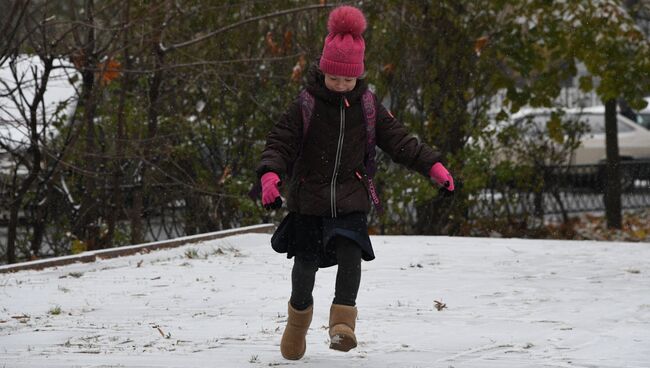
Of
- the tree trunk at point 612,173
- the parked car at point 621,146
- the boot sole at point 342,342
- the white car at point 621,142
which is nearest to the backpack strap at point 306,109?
the boot sole at point 342,342

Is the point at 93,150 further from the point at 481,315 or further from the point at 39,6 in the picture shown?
the point at 481,315

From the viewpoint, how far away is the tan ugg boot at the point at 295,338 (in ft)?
17.0

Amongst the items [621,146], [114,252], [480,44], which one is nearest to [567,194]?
[480,44]

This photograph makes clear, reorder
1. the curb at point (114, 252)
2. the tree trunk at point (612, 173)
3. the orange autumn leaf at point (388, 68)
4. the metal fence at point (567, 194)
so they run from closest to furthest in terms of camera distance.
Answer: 1. the curb at point (114, 252)
2. the orange autumn leaf at point (388, 68)
3. the metal fence at point (567, 194)
4. the tree trunk at point (612, 173)

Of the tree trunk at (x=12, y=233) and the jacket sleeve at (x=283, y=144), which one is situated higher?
the jacket sleeve at (x=283, y=144)

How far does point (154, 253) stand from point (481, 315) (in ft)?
12.4

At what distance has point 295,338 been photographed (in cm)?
518

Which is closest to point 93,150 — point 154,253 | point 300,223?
point 154,253

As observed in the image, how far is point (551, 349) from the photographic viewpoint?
5.36 m

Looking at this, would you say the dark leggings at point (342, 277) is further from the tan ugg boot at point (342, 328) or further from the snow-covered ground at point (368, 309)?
the snow-covered ground at point (368, 309)

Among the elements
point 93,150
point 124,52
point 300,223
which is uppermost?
point 124,52

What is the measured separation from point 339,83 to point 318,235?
2.18ft

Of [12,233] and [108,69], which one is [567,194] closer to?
[108,69]

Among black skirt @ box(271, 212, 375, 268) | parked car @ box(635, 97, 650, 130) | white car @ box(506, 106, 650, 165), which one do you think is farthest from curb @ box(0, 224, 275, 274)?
parked car @ box(635, 97, 650, 130)
